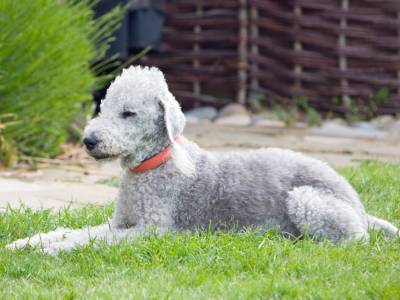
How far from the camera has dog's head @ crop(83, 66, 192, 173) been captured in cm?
482

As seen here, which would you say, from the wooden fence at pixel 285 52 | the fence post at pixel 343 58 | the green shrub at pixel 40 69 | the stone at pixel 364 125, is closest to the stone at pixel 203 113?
the wooden fence at pixel 285 52

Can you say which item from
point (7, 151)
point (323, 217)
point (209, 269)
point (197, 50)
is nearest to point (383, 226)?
point (323, 217)

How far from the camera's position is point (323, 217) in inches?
192

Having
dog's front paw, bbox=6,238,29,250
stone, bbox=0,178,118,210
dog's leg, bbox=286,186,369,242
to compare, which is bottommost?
stone, bbox=0,178,118,210

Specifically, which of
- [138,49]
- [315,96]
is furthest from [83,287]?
[315,96]

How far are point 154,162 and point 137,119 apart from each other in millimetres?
268

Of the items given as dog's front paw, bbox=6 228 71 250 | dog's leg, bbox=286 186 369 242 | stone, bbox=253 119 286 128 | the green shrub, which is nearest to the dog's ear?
dog's leg, bbox=286 186 369 242

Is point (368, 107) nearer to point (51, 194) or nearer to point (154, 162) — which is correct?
point (51, 194)

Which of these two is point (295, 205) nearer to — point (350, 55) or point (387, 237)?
point (387, 237)

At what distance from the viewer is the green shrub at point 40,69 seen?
7.62 meters

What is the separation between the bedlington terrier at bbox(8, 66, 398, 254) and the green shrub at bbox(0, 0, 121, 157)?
8.78 ft

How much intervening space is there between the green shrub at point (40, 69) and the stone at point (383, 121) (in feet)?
15.8

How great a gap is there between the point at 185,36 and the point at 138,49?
6.18 ft

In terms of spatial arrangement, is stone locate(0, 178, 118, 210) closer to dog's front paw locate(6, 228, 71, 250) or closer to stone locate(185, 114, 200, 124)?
dog's front paw locate(6, 228, 71, 250)
